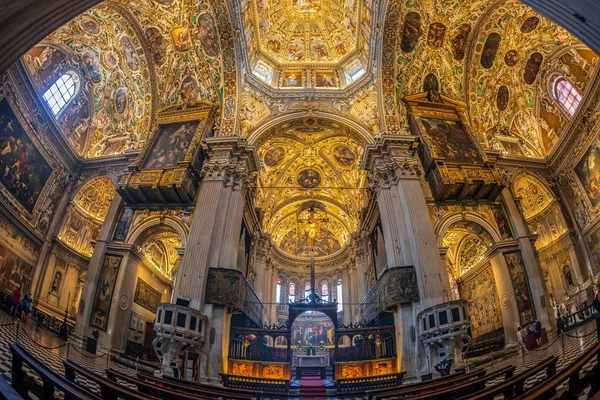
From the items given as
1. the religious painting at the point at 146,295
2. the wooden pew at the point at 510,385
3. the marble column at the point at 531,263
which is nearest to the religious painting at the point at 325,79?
the marble column at the point at 531,263

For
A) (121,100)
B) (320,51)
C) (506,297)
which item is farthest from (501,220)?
(121,100)

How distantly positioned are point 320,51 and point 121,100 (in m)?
12.9

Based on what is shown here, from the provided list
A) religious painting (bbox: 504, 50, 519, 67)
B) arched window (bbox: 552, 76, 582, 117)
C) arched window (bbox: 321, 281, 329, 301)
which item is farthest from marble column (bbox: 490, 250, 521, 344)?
arched window (bbox: 321, 281, 329, 301)

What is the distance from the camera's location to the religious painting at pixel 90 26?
18500mm

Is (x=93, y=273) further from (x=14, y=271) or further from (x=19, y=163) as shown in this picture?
(x=19, y=163)

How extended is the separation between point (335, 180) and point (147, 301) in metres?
15.8

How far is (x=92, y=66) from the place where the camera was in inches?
796

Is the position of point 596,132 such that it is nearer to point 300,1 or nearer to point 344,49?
point 344,49

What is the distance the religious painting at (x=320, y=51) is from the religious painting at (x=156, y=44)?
9.62m

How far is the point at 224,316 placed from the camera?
1527cm

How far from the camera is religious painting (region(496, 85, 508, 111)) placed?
20938 mm

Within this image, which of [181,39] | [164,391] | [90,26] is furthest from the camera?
[181,39]

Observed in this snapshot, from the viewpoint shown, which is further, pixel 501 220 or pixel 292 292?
pixel 292 292

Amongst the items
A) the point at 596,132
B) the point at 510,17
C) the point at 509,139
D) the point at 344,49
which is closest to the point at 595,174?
the point at 596,132
